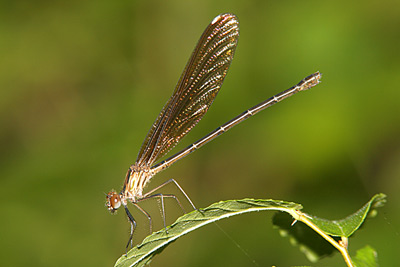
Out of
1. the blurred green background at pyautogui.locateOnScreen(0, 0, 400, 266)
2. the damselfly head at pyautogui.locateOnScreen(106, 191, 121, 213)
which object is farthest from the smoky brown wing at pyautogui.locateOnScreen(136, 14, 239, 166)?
the blurred green background at pyautogui.locateOnScreen(0, 0, 400, 266)

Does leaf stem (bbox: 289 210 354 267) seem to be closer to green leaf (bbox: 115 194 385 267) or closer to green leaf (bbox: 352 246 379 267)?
green leaf (bbox: 115 194 385 267)

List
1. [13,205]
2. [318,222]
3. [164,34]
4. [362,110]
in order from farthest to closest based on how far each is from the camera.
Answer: [164,34] → [13,205] → [362,110] → [318,222]

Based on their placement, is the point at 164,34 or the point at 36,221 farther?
the point at 164,34

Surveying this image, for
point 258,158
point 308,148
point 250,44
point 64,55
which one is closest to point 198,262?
point 258,158

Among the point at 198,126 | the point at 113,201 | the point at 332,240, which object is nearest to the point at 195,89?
the point at 113,201

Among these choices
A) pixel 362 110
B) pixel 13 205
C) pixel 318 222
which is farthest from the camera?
pixel 13 205

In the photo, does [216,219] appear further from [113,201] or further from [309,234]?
[113,201]

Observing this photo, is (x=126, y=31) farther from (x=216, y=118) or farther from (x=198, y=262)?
(x=198, y=262)
